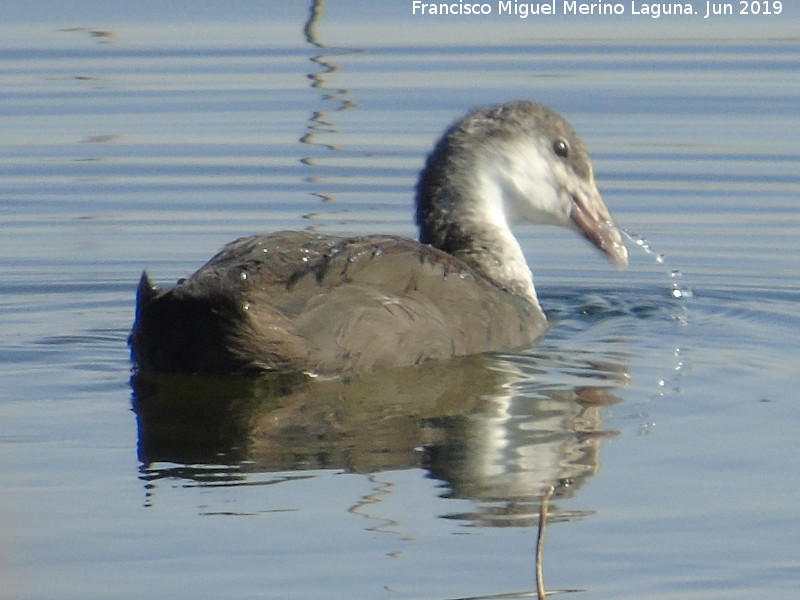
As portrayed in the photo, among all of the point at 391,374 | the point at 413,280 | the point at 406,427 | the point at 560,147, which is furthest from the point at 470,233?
the point at 406,427

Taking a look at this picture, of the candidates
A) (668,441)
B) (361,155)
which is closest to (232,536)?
(668,441)

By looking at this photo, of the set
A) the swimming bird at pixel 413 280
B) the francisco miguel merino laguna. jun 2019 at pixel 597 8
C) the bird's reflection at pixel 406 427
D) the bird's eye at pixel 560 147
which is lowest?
the bird's reflection at pixel 406 427

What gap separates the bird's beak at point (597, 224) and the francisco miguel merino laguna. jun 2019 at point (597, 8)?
21.9 feet

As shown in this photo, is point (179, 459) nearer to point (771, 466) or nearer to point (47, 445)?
point (47, 445)

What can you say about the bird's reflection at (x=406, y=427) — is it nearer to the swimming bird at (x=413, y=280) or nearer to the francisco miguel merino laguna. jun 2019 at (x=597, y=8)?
the swimming bird at (x=413, y=280)

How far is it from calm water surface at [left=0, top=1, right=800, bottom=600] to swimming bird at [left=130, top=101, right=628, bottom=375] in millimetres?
173

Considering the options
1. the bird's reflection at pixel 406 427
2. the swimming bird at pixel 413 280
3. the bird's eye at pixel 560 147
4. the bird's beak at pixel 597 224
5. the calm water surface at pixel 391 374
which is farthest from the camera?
the bird's beak at pixel 597 224

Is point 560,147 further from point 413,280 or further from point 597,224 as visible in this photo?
point 413,280

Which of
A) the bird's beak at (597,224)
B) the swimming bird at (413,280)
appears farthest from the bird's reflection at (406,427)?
the bird's beak at (597,224)

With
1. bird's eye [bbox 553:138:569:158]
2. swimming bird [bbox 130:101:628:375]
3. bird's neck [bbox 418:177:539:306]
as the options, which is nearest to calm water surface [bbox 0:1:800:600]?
swimming bird [bbox 130:101:628:375]

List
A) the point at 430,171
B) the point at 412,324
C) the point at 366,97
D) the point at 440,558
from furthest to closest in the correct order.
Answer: the point at 366,97, the point at 430,171, the point at 412,324, the point at 440,558

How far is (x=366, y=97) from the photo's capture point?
1370 cm

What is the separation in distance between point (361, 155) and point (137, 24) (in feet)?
12.2

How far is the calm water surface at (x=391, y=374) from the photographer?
18.6 ft
